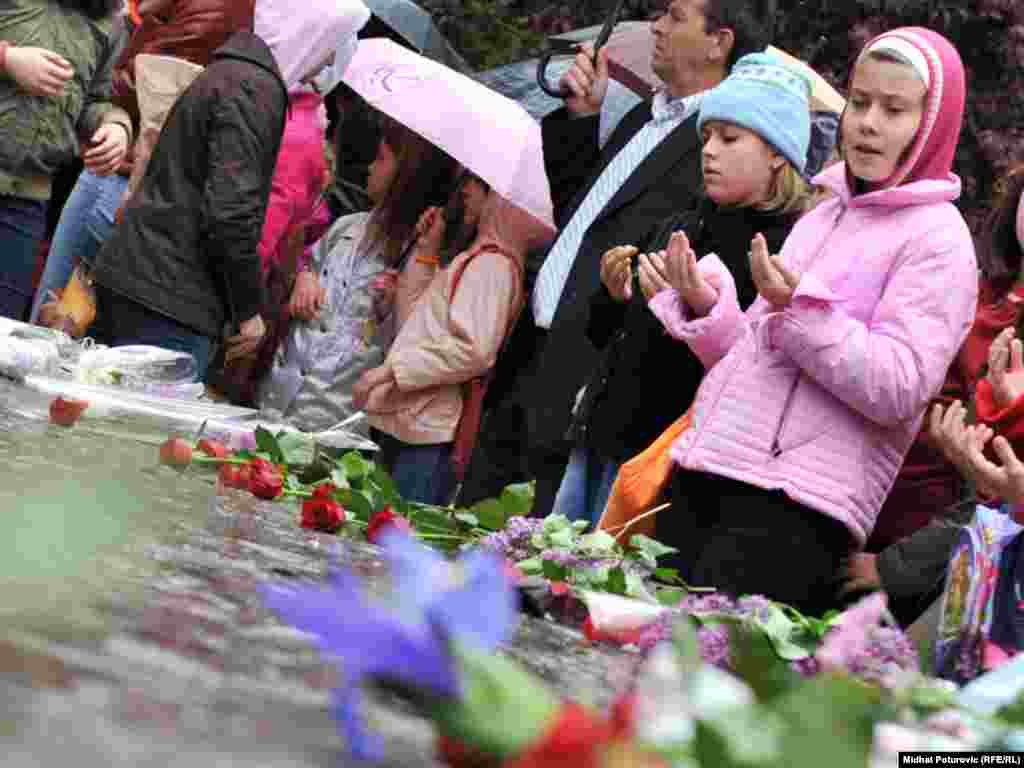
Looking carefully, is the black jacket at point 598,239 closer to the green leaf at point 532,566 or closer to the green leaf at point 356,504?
the green leaf at point 356,504

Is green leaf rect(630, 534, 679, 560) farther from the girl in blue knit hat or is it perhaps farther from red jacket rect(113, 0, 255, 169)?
red jacket rect(113, 0, 255, 169)

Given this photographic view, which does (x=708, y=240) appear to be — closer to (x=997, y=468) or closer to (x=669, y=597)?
(x=997, y=468)

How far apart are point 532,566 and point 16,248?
4.55 metres

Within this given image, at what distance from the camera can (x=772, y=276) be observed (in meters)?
4.09

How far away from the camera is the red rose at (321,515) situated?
10.2 feet

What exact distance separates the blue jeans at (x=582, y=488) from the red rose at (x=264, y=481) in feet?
6.16

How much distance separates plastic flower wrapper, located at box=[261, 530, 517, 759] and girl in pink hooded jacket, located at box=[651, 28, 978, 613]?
3141 millimetres

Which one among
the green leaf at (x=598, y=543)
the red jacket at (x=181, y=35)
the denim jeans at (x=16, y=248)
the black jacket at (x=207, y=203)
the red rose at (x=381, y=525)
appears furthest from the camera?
the red jacket at (x=181, y=35)

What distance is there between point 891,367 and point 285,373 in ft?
13.1

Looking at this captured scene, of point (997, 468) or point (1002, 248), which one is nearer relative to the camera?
point (997, 468)

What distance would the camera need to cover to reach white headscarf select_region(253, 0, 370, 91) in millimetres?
7102

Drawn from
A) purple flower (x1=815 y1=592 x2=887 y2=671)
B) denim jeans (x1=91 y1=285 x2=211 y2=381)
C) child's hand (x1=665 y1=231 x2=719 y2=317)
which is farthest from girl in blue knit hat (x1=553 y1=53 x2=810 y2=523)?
purple flower (x1=815 y1=592 x2=887 y2=671)

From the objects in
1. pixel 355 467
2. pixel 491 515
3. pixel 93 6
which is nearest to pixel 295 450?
pixel 355 467

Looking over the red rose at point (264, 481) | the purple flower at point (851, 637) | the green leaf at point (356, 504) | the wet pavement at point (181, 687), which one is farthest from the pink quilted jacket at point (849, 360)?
the purple flower at point (851, 637)
